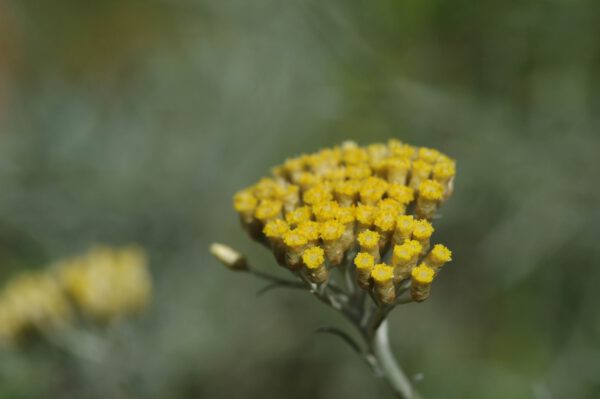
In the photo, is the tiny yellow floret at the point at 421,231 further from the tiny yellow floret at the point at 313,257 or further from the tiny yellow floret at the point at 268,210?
the tiny yellow floret at the point at 268,210

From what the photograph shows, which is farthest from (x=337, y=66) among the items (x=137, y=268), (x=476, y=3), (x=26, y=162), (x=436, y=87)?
(x=26, y=162)

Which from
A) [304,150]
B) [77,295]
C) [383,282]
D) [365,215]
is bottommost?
[77,295]

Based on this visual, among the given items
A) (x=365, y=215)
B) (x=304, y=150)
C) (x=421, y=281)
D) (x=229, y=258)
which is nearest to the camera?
(x=421, y=281)

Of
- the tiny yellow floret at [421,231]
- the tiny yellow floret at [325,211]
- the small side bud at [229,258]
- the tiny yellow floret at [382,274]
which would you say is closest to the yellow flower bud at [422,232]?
the tiny yellow floret at [421,231]

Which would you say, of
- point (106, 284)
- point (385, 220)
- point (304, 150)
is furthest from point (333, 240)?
point (304, 150)

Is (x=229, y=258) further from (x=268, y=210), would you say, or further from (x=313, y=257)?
(x=313, y=257)

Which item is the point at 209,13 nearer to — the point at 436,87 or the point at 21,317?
the point at 436,87

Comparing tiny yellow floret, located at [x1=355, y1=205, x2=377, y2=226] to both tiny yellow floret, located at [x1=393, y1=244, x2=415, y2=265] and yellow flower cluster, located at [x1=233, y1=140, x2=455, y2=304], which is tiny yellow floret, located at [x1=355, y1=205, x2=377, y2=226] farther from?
tiny yellow floret, located at [x1=393, y1=244, x2=415, y2=265]

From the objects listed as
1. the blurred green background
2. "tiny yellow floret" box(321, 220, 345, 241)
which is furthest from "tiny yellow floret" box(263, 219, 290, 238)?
the blurred green background
